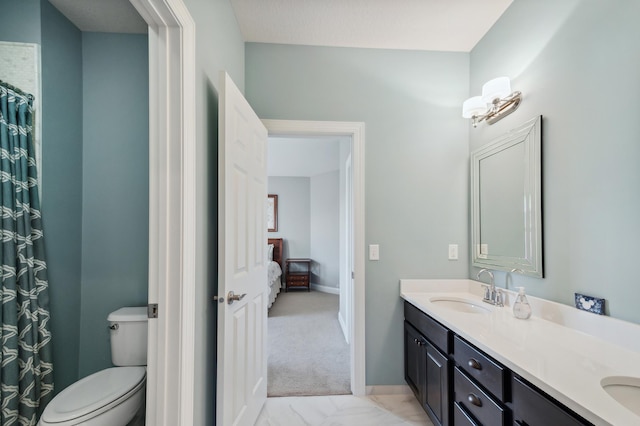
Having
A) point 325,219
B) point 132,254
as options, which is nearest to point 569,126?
point 132,254

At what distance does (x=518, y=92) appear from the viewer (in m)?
1.60

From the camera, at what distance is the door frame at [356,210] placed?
79.4 inches

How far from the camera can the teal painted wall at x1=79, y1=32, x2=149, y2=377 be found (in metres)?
1.78

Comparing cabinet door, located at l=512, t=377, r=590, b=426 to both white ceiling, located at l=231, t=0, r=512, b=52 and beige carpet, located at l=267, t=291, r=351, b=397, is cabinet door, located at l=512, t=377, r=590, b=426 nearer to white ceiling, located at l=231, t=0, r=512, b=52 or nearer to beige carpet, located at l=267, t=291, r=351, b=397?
beige carpet, located at l=267, t=291, r=351, b=397

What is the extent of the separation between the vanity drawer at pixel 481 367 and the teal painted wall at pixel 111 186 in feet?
6.25

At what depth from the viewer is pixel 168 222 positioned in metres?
1.07

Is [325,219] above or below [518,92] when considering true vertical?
below

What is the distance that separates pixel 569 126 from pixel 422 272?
1.24 metres

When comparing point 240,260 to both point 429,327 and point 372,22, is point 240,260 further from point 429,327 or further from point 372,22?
point 372,22

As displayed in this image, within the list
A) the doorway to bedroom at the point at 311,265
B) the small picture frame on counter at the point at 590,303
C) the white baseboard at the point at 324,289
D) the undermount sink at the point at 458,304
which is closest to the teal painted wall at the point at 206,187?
the doorway to bedroom at the point at 311,265

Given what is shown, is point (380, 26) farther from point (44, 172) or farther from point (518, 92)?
point (44, 172)

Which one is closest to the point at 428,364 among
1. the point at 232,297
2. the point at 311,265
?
the point at 232,297

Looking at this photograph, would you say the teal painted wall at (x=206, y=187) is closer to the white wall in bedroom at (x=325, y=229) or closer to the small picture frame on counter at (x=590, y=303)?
the small picture frame on counter at (x=590, y=303)

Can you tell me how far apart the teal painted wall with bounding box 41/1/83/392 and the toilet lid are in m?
0.47
